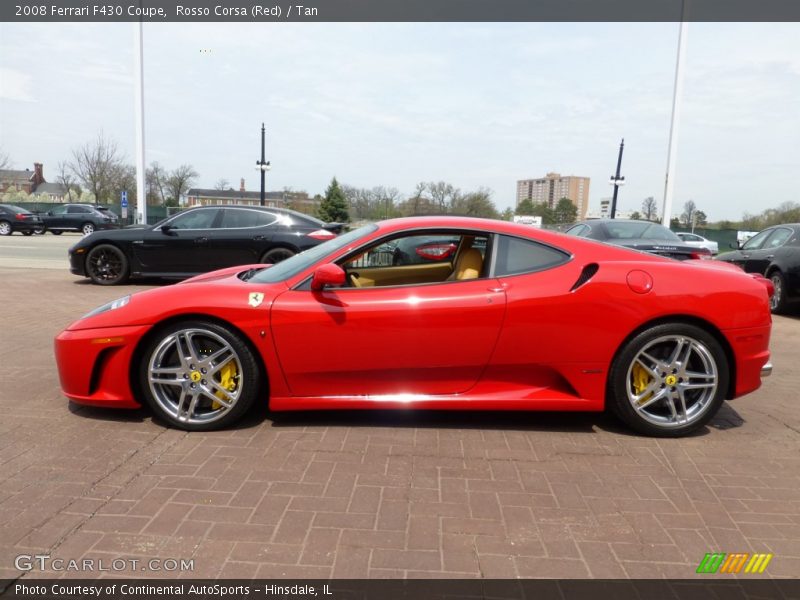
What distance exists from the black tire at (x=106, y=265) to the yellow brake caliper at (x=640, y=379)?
330 inches

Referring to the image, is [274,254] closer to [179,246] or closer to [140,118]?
[179,246]

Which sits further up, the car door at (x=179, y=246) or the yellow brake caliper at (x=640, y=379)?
the car door at (x=179, y=246)

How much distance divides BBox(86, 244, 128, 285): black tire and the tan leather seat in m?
7.40

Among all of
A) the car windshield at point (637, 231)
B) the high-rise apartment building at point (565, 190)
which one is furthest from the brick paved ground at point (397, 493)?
the high-rise apartment building at point (565, 190)

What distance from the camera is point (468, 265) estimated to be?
3.57m

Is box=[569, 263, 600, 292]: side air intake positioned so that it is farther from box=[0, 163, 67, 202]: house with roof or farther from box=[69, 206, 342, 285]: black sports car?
box=[0, 163, 67, 202]: house with roof

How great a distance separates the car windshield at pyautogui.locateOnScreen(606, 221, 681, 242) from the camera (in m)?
8.11

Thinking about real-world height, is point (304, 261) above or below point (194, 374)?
above

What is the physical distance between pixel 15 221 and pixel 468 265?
27.8 metres

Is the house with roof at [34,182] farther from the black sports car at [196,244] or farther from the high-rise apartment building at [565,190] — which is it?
the black sports car at [196,244]

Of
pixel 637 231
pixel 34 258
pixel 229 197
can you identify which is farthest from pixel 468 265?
pixel 229 197

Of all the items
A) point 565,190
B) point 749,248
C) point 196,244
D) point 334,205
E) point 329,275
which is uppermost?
point 565,190

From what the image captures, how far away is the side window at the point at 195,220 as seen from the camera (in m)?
9.20
